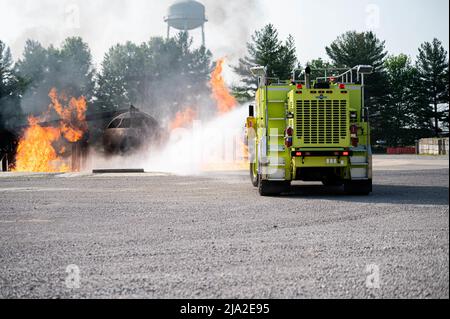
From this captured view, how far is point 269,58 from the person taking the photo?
198 feet

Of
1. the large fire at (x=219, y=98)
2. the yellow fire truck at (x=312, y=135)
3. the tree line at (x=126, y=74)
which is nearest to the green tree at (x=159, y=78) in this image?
the tree line at (x=126, y=74)

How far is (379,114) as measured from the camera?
6788cm

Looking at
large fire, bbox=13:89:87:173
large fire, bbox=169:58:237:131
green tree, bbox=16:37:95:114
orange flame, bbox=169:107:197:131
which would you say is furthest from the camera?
green tree, bbox=16:37:95:114

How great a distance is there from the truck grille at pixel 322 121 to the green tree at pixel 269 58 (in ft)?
145

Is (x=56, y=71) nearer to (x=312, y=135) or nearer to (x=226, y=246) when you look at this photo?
(x=312, y=135)

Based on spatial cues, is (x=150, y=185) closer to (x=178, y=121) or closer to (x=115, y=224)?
(x=115, y=224)

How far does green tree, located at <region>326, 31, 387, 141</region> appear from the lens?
211 ft

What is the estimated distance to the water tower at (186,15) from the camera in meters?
77.6

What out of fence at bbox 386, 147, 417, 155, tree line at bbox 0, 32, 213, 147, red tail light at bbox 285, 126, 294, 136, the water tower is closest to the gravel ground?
red tail light at bbox 285, 126, 294, 136

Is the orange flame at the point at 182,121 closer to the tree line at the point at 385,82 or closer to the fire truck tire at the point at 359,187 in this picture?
the tree line at the point at 385,82

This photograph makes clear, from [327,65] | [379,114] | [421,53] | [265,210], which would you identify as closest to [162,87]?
[327,65]

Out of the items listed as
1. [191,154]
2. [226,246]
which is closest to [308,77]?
[226,246]

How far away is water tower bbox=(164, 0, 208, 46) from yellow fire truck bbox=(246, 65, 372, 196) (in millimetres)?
64695

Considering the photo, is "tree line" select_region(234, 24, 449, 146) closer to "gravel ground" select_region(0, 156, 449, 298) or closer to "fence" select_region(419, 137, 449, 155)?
"fence" select_region(419, 137, 449, 155)
